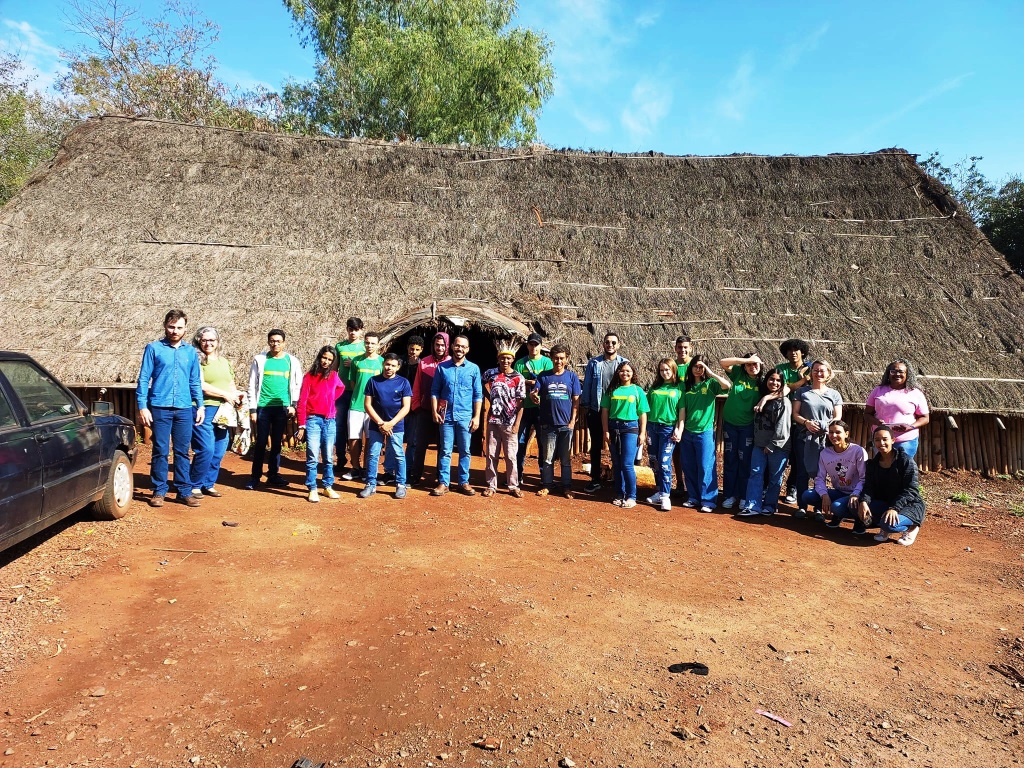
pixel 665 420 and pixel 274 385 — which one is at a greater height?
pixel 274 385

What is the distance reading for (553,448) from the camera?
23.4 feet

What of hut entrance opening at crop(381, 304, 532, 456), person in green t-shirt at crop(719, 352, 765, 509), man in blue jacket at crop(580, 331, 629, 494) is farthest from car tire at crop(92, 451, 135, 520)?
person in green t-shirt at crop(719, 352, 765, 509)

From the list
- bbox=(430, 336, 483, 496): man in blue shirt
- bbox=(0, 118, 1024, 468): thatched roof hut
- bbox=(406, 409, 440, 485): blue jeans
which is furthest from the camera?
bbox=(0, 118, 1024, 468): thatched roof hut

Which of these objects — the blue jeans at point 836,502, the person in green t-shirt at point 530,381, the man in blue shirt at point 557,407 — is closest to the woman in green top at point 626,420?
the man in blue shirt at point 557,407

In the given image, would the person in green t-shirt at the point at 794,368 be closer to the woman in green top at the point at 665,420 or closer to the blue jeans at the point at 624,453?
the woman in green top at the point at 665,420

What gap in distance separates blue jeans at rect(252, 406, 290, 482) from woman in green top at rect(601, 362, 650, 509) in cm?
341

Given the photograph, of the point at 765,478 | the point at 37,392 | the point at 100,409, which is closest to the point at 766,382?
the point at 765,478

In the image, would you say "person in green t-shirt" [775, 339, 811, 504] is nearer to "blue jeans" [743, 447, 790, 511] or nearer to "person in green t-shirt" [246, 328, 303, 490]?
"blue jeans" [743, 447, 790, 511]

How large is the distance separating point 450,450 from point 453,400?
544 mm

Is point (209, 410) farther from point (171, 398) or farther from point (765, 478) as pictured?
point (765, 478)

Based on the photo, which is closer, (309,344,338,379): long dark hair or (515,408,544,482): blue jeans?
(309,344,338,379): long dark hair

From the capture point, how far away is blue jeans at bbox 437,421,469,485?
22.4 feet

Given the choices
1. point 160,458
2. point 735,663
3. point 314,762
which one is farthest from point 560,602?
point 160,458

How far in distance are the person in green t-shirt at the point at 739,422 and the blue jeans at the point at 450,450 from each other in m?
2.79
